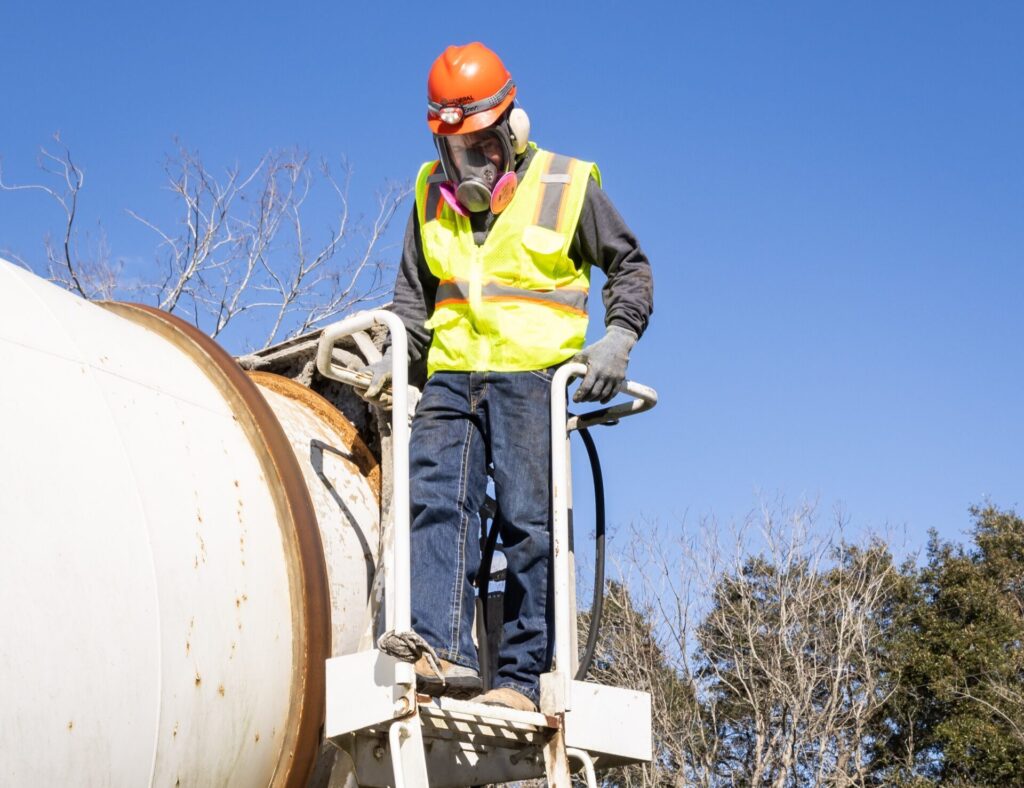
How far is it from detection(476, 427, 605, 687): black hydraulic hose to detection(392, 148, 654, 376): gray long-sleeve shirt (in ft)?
1.47

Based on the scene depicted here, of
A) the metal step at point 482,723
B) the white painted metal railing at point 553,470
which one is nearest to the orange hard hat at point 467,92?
the white painted metal railing at point 553,470

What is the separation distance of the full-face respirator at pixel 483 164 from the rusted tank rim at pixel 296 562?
38.7 inches

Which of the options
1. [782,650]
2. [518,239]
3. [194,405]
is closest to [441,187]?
[518,239]

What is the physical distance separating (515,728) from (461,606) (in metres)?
0.47

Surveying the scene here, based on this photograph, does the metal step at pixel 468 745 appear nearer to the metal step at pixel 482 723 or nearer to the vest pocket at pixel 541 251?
the metal step at pixel 482 723

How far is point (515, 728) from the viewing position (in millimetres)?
3465

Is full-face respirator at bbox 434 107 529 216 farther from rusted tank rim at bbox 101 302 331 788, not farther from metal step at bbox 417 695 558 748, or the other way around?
metal step at bbox 417 695 558 748

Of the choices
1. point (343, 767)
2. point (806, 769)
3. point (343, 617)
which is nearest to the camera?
point (343, 767)

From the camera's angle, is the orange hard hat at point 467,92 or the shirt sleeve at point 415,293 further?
the shirt sleeve at point 415,293

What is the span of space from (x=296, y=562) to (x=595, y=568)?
3.46ft

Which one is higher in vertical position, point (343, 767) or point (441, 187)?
point (441, 187)

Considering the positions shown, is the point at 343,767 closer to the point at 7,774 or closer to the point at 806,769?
the point at 7,774

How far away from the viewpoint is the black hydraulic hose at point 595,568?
4.11 m

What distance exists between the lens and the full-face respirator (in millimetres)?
4211
